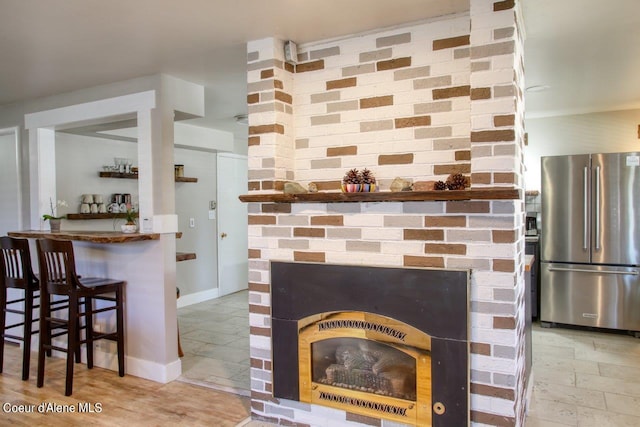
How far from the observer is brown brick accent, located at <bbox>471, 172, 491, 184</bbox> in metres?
2.07

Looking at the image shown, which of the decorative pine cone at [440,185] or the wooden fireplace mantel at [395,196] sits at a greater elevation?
the decorative pine cone at [440,185]

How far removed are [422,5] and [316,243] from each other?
1358mm

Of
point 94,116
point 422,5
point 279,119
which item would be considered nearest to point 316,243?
Answer: point 279,119

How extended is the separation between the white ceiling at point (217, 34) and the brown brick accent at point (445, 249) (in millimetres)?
1192

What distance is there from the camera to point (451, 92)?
229 cm

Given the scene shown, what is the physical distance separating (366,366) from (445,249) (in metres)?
0.78

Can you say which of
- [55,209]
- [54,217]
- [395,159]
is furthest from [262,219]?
[55,209]

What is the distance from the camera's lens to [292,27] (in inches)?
96.4

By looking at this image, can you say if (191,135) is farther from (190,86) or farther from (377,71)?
(377,71)

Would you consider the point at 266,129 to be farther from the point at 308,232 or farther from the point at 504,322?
the point at 504,322

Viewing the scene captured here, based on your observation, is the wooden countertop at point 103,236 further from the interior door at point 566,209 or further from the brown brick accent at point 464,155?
the interior door at point 566,209

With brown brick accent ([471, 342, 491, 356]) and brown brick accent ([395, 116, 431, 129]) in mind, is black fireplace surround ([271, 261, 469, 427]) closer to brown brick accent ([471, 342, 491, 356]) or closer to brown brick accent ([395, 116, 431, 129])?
brown brick accent ([471, 342, 491, 356])

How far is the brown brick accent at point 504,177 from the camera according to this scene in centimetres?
203

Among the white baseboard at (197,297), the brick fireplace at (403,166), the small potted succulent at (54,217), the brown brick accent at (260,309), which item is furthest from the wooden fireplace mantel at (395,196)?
the white baseboard at (197,297)
